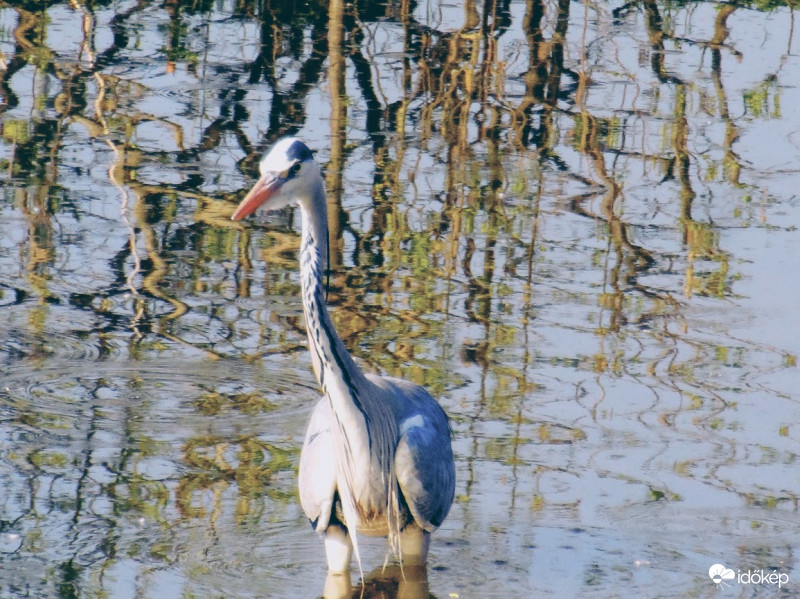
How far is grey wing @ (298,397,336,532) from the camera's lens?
5.42 m

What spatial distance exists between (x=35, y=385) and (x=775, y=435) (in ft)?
11.3

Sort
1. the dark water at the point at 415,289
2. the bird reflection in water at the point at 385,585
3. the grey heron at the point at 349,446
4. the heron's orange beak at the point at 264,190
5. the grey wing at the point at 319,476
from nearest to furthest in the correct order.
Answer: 1. the heron's orange beak at the point at 264,190
2. the grey heron at the point at 349,446
3. the grey wing at the point at 319,476
4. the bird reflection in water at the point at 385,585
5. the dark water at the point at 415,289

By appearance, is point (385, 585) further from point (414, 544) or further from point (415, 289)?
point (415, 289)

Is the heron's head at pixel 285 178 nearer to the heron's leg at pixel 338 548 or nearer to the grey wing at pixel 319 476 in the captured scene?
the grey wing at pixel 319 476

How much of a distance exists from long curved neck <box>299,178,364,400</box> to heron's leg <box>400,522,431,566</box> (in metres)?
0.63

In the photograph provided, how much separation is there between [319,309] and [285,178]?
48cm

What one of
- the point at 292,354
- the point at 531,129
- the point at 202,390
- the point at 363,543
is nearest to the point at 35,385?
the point at 202,390

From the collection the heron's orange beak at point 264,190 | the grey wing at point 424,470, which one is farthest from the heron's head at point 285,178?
the grey wing at point 424,470

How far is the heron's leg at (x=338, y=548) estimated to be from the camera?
549cm

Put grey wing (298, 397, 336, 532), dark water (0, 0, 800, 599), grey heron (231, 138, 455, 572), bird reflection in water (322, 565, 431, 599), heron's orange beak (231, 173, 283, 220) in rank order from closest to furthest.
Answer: heron's orange beak (231, 173, 283, 220) → grey heron (231, 138, 455, 572) → grey wing (298, 397, 336, 532) → bird reflection in water (322, 565, 431, 599) → dark water (0, 0, 800, 599)

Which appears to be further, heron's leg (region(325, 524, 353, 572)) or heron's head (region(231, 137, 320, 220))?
heron's leg (region(325, 524, 353, 572))

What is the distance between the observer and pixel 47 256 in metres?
8.08

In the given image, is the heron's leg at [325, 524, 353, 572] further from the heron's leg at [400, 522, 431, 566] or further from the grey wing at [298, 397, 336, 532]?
the heron's leg at [400, 522, 431, 566]

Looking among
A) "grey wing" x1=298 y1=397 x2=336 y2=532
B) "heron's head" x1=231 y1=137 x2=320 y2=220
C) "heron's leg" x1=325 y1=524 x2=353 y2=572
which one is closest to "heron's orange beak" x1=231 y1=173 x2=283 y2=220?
"heron's head" x1=231 y1=137 x2=320 y2=220
